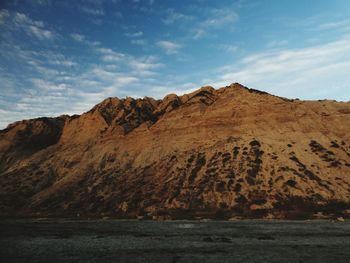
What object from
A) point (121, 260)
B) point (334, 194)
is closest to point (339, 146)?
point (334, 194)

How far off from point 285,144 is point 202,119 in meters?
21.0

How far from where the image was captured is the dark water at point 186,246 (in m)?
26.4

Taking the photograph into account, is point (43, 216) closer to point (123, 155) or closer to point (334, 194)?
point (123, 155)

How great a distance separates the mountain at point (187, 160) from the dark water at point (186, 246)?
20831mm

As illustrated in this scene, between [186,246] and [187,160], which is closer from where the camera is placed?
[186,246]

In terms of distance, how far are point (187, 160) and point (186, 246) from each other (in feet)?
160

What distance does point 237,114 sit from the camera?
90438 millimetres

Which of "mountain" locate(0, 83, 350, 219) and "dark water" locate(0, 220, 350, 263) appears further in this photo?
"mountain" locate(0, 83, 350, 219)

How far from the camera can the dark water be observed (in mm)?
26406

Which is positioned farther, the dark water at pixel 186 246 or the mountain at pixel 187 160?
the mountain at pixel 187 160

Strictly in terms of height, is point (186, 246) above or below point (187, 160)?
below

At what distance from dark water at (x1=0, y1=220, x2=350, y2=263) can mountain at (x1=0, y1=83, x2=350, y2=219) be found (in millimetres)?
20831

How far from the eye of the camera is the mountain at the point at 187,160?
66.7 meters

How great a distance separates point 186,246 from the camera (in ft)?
105
